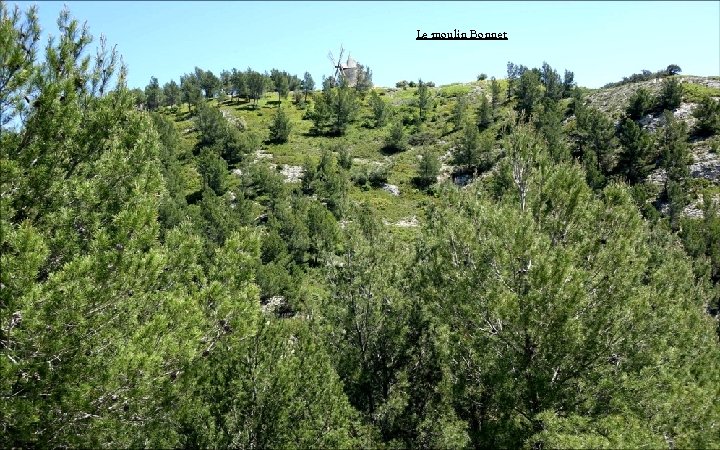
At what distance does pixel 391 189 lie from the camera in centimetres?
7638

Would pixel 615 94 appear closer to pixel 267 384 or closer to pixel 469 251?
pixel 469 251

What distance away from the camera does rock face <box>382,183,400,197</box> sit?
75.7 metres

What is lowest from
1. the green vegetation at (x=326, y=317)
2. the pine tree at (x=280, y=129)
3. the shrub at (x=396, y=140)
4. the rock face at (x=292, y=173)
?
the green vegetation at (x=326, y=317)

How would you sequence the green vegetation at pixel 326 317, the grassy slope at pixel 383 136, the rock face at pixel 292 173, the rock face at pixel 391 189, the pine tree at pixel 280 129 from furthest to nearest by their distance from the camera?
the pine tree at pixel 280 129 < the rock face at pixel 391 189 < the rock face at pixel 292 173 < the grassy slope at pixel 383 136 < the green vegetation at pixel 326 317

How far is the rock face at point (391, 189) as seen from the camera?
248ft

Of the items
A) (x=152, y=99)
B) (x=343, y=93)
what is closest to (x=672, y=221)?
(x=343, y=93)

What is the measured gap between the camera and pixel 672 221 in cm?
5741

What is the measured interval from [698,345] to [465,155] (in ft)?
196

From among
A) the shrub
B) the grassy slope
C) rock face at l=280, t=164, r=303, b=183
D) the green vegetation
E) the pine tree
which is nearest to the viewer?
the green vegetation

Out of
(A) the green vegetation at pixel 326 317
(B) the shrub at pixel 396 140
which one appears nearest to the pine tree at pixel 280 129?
(B) the shrub at pixel 396 140

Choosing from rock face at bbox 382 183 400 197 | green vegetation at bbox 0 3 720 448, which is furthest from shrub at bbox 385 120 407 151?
green vegetation at bbox 0 3 720 448

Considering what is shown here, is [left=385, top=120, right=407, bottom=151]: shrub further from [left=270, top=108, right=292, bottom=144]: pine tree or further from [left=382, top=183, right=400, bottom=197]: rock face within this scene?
[left=270, top=108, right=292, bottom=144]: pine tree

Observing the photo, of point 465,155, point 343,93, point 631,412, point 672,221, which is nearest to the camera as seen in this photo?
point 631,412

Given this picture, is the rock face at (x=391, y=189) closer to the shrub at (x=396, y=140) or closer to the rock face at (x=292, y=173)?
the rock face at (x=292, y=173)
